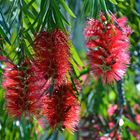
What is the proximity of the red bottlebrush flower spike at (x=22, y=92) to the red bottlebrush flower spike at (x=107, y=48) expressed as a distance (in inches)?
7.1

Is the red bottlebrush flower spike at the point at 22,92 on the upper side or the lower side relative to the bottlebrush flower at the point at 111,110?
upper

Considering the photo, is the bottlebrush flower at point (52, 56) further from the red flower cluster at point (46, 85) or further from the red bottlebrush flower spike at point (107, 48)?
the red bottlebrush flower spike at point (107, 48)

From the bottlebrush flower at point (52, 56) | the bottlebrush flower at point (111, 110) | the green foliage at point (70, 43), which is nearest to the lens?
the bottlebrush flower at point (52, 56)

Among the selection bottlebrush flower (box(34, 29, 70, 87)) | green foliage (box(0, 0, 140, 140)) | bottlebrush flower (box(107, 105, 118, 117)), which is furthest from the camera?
bottlebrush flower (box(107, 105, 118, 117))

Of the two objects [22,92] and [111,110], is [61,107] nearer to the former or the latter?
[22,92]

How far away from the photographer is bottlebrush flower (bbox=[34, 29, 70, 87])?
1.41 meters

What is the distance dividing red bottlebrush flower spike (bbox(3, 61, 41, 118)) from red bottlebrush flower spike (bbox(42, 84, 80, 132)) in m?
0.03

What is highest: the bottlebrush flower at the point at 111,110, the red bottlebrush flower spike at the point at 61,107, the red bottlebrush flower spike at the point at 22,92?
the red bottlebrush flower spike at the point at 22,92

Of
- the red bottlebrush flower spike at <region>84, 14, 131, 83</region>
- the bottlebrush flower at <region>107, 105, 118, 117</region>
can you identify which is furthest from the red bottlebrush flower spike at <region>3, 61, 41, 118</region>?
the bottlebrush flower at <region>107, 105, 118, 117</region>

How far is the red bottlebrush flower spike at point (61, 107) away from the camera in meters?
1.47

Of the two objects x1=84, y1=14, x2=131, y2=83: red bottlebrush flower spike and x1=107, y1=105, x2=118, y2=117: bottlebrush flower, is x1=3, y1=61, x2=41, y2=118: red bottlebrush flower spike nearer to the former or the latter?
x1=84, y1=14, x2=131, y2=83: red bottlebrush flower spike

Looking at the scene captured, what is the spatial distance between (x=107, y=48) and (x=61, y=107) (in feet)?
0.64

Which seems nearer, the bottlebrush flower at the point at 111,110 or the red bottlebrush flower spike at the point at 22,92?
the red bottlebrush flower spike at the point at 22,92

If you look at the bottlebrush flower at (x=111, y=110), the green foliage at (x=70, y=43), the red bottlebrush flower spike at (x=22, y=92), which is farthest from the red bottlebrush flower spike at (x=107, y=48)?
the bottlebrush flower at (x=111, y=110)
